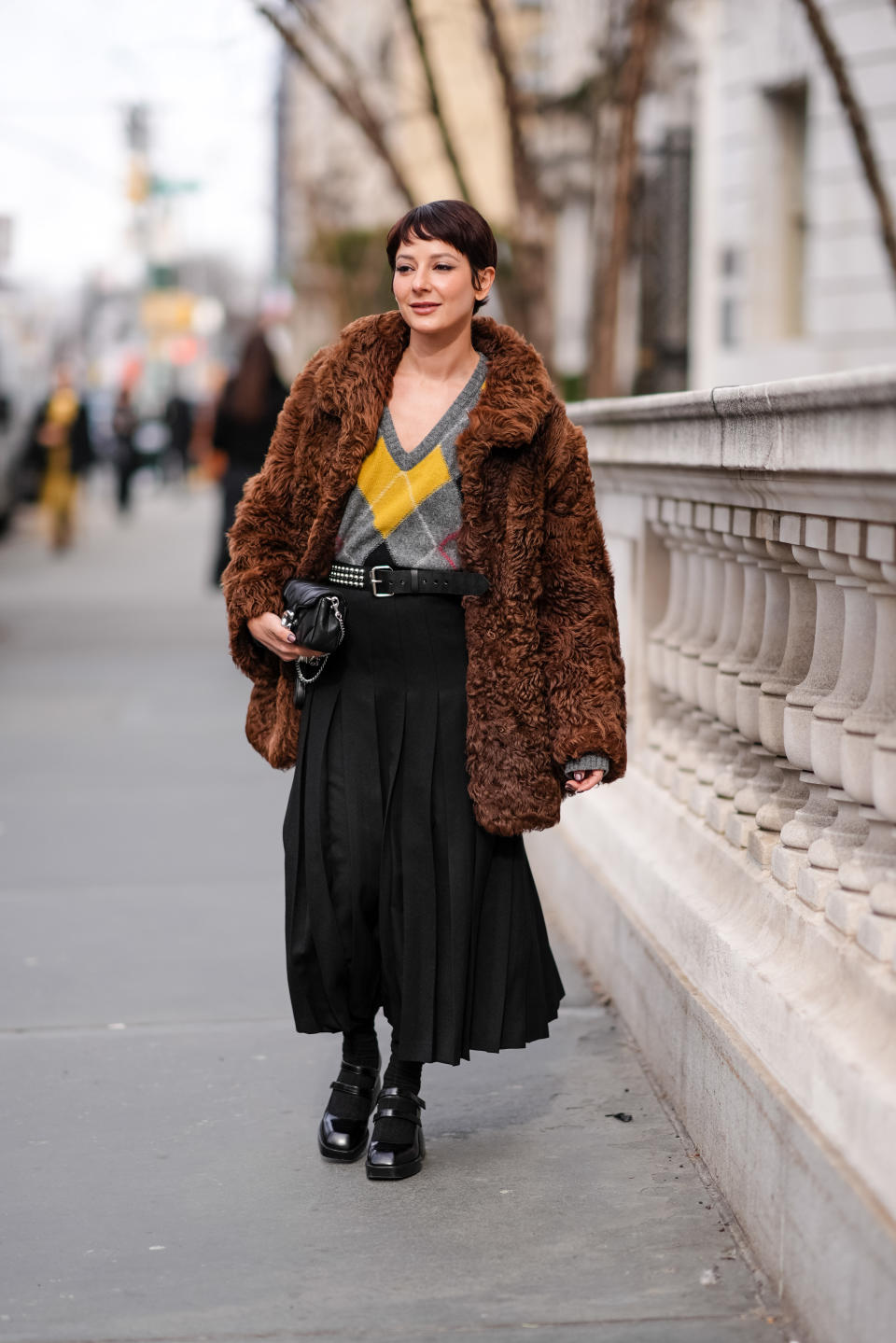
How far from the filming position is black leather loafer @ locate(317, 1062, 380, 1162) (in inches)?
160

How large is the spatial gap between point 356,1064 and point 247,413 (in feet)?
31.2

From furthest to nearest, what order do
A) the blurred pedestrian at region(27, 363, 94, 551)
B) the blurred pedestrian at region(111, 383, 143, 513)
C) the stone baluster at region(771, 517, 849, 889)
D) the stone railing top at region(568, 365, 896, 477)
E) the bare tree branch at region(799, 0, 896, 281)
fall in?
the blurred pedestrian at region(111, 383, 143, 513)
the blurred pedestrian at region(27, 363, 94, 551)
the bare tree branch at region(799, 0, 896, 281)
the stone baluster at region(771, 517, 849, 889)
the stone railing top at region(568, 365, 896, 477)

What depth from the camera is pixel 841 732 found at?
349 cm

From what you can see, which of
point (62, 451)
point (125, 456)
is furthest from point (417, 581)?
point (125, 456)

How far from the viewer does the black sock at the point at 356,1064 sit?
13.5 ft

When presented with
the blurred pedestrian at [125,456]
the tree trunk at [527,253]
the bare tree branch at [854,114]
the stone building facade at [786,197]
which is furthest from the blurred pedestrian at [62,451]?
the bare tree branch at [854,114]

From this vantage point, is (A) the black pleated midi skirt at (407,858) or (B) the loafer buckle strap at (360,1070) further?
(B) the loafer buckle strap at (360,1070)

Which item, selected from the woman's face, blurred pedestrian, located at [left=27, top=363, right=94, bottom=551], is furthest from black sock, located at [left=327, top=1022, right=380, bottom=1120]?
blurred pedestrian, located at [left=27, top=363, right=94, bottom=551]

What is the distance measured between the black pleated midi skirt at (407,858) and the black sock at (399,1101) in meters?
0.13

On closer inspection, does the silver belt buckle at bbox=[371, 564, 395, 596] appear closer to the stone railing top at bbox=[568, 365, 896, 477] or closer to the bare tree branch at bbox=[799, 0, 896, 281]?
the stone railing top at bbox=[568, 365, 896, 477]

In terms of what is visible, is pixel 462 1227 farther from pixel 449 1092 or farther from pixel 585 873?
pixel 585 873

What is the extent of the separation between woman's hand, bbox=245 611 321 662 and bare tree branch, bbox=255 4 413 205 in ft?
21.0

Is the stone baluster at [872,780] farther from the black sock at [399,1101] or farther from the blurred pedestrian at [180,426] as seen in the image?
the blurred pedestrian at [180,426]

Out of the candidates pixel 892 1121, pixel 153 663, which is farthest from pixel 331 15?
pixel 892 1121
